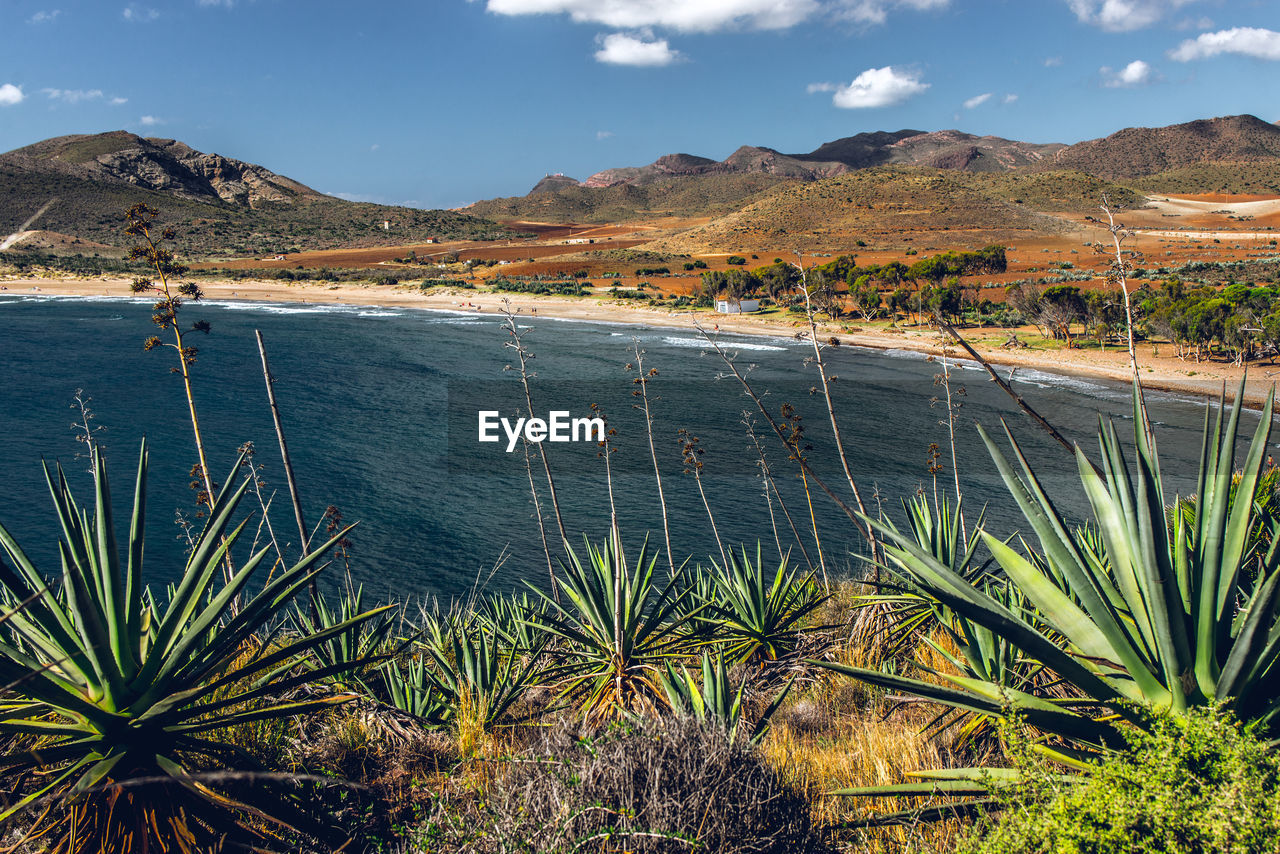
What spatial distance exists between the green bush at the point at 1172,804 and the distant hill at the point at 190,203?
10005cm

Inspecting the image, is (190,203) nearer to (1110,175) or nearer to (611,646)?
(611,646)

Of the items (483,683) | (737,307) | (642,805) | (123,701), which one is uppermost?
(737,307)

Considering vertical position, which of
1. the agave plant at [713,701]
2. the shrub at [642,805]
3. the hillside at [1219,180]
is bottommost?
the agave plant at [713,701]

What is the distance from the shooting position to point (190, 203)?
121 m

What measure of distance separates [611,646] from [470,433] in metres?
25.1

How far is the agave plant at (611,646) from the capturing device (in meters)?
5.73

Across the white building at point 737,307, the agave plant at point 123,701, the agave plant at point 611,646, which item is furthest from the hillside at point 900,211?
the agave plant at point 123,701

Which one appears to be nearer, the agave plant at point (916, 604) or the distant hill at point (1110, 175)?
the agave plant at point (916, 604)

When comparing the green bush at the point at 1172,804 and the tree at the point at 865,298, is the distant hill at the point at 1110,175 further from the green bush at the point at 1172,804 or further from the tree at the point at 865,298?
the green bush at the point at 1172,804

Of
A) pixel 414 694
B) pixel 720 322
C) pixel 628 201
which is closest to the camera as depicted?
pixel 414 694

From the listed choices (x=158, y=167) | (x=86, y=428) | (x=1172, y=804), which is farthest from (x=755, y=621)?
(x=158, y=167)

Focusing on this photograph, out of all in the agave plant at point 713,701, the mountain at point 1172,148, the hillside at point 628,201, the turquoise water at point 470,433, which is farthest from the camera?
the hillside at point 628,201

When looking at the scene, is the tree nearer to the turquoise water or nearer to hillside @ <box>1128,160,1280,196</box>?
the turquoise water

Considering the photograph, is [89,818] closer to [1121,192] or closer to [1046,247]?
[1046,247]
